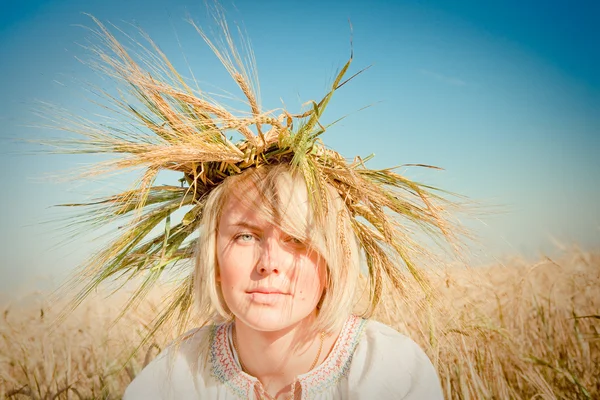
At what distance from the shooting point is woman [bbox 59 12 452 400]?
5.22 feet

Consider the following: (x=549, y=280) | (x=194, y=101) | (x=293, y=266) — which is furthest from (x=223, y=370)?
(x=549, y=280)

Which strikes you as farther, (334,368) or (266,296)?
(334,368)

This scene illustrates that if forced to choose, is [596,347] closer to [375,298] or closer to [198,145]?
[375,298]

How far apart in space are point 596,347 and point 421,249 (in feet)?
3.84

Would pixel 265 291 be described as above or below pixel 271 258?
below

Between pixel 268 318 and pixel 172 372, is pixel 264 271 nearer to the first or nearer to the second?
pixel 268 318

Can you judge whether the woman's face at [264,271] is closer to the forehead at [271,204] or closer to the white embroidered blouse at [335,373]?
the forehead at [271,204]

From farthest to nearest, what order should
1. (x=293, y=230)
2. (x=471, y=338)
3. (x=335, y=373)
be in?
(x=471, y=338)
(x=335, y=373)
(x=293, y=230)

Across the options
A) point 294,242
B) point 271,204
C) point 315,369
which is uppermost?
point 271,204

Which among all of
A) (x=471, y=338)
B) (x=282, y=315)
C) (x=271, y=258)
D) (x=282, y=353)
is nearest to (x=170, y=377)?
(x=282, y=353)

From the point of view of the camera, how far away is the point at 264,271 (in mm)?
1575

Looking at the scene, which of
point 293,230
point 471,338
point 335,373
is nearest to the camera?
point 293,230

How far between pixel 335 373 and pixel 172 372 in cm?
62

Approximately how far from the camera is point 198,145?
5.40 feet
